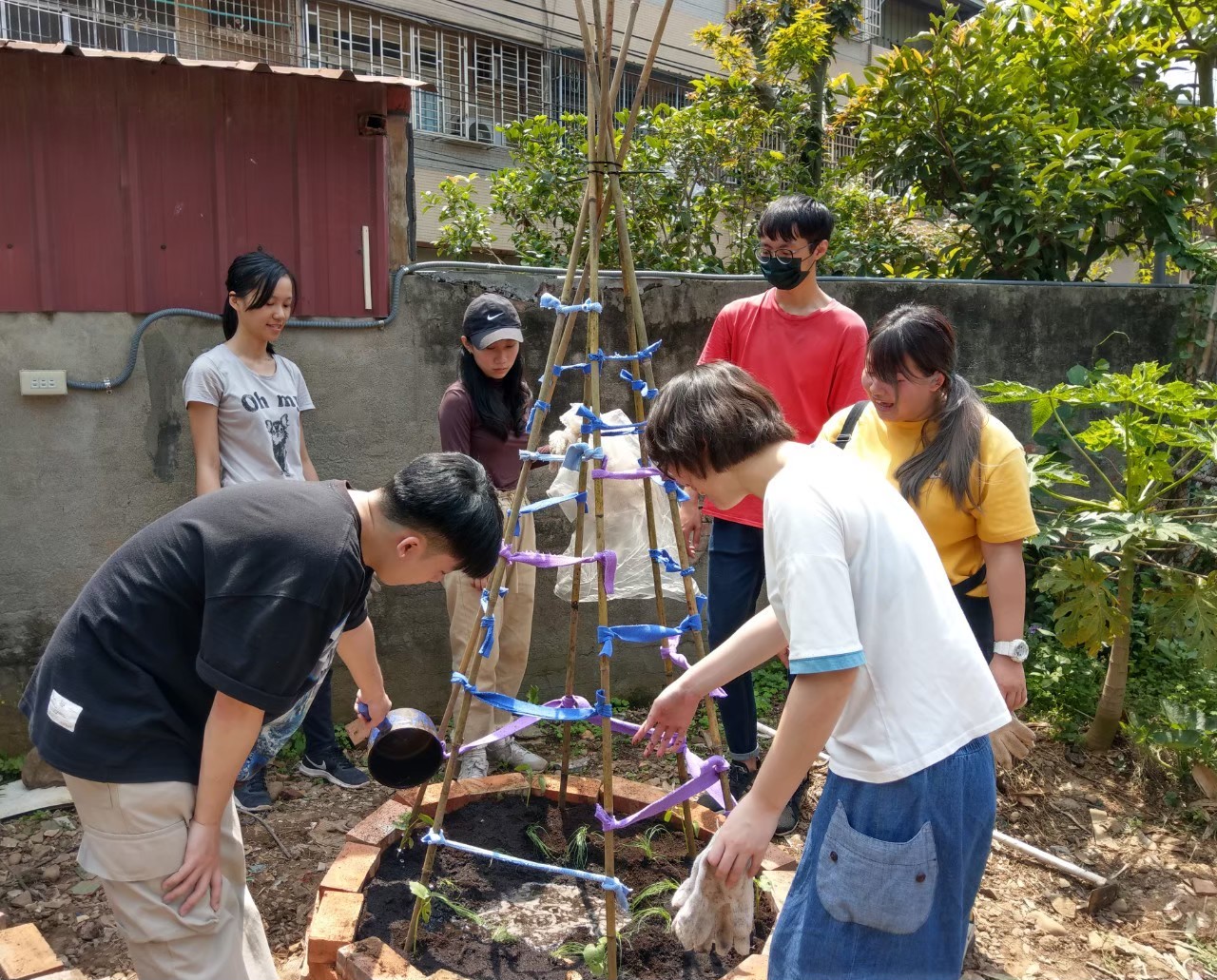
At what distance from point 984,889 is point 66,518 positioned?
138 inches

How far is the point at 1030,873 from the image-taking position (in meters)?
3.51

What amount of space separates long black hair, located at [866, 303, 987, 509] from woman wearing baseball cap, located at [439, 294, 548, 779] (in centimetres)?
138

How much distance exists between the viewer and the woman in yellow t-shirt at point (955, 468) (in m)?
2.56

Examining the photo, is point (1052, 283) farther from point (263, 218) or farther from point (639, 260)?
point (263, 218)

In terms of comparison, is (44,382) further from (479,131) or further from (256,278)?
(479,131)

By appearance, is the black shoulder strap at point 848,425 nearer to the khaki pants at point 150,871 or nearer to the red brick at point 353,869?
the red brick at point 353,869

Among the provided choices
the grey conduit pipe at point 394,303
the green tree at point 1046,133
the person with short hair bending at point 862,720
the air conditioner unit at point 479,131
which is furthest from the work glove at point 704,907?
the air conditioner unit at point 479,131

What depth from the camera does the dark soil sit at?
260 cm

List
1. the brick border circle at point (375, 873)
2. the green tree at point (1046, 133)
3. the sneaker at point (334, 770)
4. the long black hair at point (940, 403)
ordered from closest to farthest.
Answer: the brick border circle at point (375, 873)
the long black hair at point (940, 403)
the sneaker at point (334, 770)
the green tree at point (1046, 133)

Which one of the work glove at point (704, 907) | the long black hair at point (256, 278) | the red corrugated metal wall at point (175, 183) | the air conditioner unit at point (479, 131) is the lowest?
the work glove at point (704, 907)

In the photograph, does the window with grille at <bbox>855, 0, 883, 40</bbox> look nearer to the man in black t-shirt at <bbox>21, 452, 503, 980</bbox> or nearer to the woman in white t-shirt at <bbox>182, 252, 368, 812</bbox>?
the woman in white t-shirt at <bbox>182, 252, 368, 812</bbox>

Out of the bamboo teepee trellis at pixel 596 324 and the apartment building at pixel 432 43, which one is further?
the apartment building at pixel 432 43

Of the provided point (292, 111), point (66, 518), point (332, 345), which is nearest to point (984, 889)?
point (332, 345)

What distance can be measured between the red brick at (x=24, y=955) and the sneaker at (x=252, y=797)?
1.09 m
